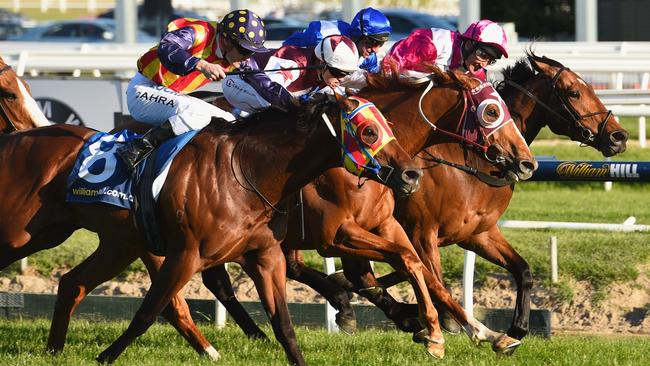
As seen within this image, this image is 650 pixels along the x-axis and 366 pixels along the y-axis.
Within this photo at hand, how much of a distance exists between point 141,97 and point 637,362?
9.39 feet

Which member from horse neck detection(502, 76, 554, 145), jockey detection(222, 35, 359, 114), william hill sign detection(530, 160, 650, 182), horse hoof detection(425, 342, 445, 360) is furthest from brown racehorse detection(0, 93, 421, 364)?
william hill sign detection(530, 160, 650, 182)

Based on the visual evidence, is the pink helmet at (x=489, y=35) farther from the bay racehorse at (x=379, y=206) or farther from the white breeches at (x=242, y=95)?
the white breeches at (x=242, y=95)

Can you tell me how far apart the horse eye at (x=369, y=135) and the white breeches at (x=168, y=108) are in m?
1.01

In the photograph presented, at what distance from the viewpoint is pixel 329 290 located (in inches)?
284

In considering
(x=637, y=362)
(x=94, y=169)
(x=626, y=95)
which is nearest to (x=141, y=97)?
(x=94, y=169)

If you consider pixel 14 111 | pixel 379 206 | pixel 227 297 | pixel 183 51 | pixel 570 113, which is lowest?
pixel 227 297

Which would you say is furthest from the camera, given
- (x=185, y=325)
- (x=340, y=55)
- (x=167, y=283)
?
(x=185, y=325)

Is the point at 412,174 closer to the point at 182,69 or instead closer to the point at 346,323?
the point at 182,69

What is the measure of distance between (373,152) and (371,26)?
1.60 metres

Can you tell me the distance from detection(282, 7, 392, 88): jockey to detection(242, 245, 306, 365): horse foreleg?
122 centimetres

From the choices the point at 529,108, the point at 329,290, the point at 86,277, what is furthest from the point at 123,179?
the point at 529,108

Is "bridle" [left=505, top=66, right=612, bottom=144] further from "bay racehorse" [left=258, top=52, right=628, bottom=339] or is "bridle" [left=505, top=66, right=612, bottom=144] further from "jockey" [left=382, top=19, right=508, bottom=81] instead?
"jockey" [left=382, top=19, right=508, bottom=81]

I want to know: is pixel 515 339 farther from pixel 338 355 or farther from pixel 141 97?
pixel 141 97

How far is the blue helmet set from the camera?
6922 millimetres
